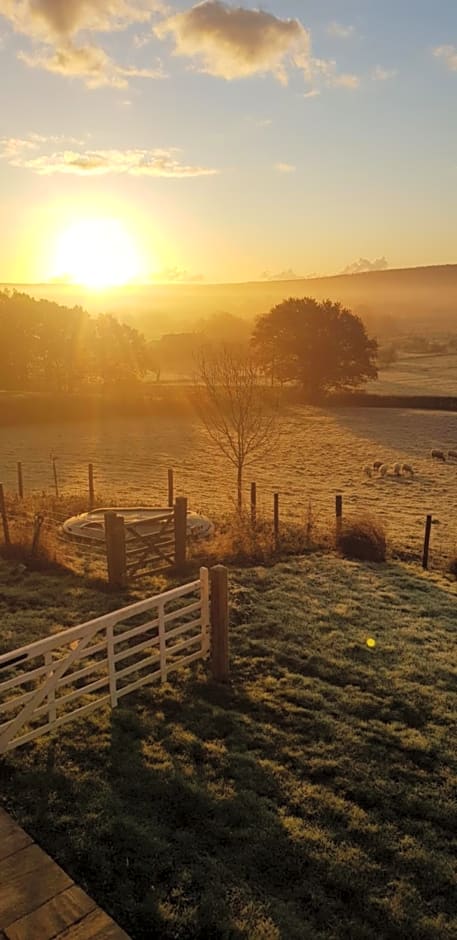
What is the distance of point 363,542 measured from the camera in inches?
609

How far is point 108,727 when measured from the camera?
23.9ft

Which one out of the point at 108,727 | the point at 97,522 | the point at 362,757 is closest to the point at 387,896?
the point at 362,757

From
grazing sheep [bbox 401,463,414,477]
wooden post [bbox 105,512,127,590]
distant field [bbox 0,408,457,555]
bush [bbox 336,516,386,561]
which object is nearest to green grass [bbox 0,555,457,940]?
wooden post [bbox 105,512,127,590]

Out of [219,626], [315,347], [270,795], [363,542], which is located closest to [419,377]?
[315,347]

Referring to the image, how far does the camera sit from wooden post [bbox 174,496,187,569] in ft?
44.0

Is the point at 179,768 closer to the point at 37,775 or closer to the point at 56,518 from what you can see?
the point at 37,775

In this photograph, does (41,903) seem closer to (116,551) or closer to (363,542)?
(116,551)

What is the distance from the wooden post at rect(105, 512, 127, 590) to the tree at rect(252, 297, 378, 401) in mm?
46147

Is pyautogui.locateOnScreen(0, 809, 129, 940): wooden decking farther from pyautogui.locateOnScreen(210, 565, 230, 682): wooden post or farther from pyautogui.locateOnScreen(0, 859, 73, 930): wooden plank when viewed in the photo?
pyautogui.locateOnScreen(210, 565, 230, 682): wooden post

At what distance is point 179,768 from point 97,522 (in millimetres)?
10759

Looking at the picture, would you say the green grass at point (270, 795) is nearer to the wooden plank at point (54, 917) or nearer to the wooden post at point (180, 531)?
the wooden plank at point (54, 917)

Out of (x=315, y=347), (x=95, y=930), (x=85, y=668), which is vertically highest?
(x=315, y=347)

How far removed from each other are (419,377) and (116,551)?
66335 mm

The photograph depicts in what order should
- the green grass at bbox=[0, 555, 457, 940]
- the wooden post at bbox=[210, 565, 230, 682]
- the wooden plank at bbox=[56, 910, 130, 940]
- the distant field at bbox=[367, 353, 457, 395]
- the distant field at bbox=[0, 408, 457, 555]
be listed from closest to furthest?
the wooden plank at bbox=[56, 910, 130, 940] < the green grass at bbox=[0, 555, 457, 940] < the wooden post at bbox=[210, 565, 230, 682] < the distant field at bbox=[0, 408, 457, 555] < the distant field at bbox=[367, 353, 457, 395]
